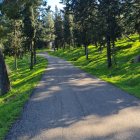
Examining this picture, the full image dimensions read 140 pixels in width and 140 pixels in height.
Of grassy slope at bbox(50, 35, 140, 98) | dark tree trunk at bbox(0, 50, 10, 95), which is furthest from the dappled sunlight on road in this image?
dark tree trunk at bbox(0, 50, 10, 95)

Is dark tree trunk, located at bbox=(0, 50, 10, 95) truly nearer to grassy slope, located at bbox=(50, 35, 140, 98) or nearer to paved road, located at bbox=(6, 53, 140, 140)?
paved road, located at bbox=(6, 53, 140, 140)

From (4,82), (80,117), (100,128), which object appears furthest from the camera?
(4,82)

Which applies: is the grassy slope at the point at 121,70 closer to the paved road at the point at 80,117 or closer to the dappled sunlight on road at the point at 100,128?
the paved road at the point at 80,117

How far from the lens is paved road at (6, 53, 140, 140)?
11.1 m

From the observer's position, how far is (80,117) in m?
13.7

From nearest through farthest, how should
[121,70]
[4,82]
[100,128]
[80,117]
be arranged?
[100,128], [80,117], [4,82], [121,70]

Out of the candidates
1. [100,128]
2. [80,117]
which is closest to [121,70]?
[80,117]

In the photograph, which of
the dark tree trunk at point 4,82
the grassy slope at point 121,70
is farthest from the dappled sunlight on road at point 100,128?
the dark tree trunk at point 4,82

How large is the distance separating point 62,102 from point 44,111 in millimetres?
2368

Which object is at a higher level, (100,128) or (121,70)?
(100,128)

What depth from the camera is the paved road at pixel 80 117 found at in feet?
36.5

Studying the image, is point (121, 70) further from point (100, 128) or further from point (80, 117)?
point (100, 128)

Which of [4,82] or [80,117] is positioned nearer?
[80,117]

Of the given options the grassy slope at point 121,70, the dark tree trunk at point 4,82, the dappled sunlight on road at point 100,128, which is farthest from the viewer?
the dark tree trunk at point 4,82
